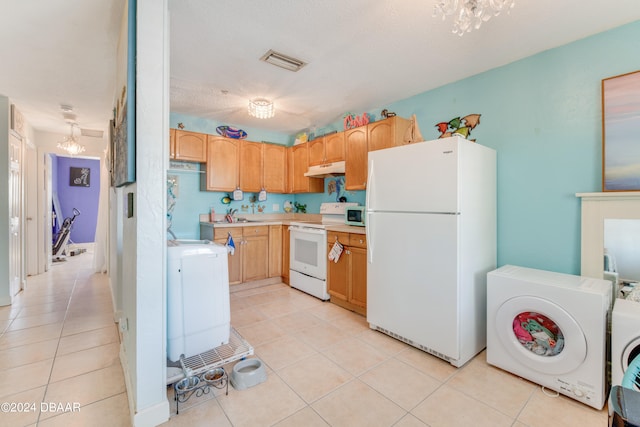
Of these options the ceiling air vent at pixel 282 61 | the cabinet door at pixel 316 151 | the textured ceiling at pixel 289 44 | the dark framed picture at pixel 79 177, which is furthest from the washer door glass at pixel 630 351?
the dark framed picture at pixel 79 177

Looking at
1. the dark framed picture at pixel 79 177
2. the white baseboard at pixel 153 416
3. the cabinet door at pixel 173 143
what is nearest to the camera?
the white baseboard at pixel 153 416

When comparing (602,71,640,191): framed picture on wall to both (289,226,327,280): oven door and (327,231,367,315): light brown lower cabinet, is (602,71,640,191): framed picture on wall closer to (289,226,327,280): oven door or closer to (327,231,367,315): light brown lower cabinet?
(327,231,367,315): light brown lower cabinet

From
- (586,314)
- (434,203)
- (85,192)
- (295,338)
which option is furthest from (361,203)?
(85,192)

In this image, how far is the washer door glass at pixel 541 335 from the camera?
1.77m

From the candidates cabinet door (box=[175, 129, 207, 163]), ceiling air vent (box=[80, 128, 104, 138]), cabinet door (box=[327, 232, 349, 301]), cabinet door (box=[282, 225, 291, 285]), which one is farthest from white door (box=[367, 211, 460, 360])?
ceiling air vent (box=[80, 128, 104, 138])

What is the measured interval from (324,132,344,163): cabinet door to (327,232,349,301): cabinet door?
1.07 m

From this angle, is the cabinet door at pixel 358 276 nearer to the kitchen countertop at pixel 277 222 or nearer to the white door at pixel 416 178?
the kitchen countertop at pixel 277 222

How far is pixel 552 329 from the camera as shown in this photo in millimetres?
1904

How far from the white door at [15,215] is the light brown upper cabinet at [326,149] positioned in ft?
12.5

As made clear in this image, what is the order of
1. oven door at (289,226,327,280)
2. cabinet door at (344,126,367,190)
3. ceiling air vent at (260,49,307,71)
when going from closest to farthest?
ceiling air vent at (260,49,307,71), cabinet door at (344,126,367,190), oven door at (289,226,327,280)

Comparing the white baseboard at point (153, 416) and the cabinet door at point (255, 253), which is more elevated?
the cabinet door at point (255, 253)

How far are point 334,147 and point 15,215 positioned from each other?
4.32m

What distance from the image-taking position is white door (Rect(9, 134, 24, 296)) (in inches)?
136

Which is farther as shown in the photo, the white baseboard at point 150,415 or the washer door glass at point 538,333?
the washer door glass at point 538,333
